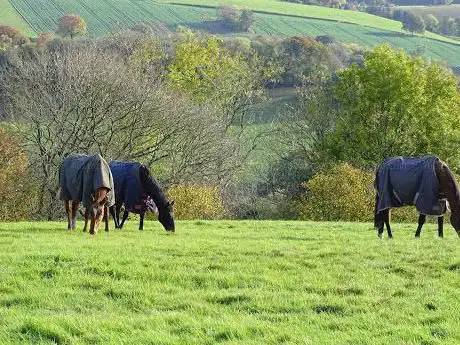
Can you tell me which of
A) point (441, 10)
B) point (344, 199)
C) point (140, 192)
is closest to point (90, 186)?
point (140, 192)

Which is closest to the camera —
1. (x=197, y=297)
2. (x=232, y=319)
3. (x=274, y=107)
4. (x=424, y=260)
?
(x=232, y=319)

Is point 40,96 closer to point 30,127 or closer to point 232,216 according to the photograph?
point 30,127

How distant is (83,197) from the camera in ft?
63.6

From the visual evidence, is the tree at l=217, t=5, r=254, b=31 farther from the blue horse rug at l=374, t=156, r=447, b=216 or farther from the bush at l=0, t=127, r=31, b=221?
the blue horse rug at l=374, t=156, r=447, b=216

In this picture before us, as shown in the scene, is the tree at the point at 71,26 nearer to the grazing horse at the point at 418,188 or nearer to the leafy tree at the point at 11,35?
the leafy tree at the point at 11,35

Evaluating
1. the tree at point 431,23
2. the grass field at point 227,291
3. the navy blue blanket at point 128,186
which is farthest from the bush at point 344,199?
the tree at point 431,23

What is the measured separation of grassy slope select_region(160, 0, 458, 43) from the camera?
111 metres

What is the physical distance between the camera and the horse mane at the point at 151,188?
68.5ft

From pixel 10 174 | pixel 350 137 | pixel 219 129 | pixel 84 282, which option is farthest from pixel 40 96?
pixel 84 282

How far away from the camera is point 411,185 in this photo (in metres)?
18.3

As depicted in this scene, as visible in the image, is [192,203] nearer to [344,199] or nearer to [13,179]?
[344,199]

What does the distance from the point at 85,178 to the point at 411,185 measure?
359 inches

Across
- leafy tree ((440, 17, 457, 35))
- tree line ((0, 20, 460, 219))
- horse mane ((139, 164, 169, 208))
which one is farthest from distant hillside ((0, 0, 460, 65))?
horse mane ((139, 164, 169, 208))

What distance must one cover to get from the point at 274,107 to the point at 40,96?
35.4m
